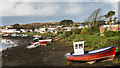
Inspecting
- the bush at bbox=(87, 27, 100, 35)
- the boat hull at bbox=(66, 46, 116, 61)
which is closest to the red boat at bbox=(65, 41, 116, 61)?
the boat hull at bbox=(66, 46, 116, 61)

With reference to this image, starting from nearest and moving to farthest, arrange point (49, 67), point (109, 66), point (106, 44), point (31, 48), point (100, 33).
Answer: point (109, 66), point (49, 67), point (106, 44), point (31, 48), point (100, 33)

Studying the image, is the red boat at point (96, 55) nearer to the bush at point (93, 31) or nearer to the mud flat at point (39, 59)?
the mud flat at point (39, 59)

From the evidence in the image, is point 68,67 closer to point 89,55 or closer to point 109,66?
point 89,55

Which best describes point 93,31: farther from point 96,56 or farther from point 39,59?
point 39,59

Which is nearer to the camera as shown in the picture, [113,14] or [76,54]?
[76,54]

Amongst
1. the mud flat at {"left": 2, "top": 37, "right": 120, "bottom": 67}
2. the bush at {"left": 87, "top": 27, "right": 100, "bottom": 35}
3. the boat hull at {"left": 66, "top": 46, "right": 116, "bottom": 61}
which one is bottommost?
the mud flat at {"left": 2, "top": 37, "right": 120, "bottom": 67}

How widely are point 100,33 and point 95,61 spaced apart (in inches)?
911

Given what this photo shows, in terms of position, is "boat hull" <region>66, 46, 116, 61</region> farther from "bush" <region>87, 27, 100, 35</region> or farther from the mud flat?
"bush" <region>87, 27, 100, 35</region>

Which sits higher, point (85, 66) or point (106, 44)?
point (106, 44)

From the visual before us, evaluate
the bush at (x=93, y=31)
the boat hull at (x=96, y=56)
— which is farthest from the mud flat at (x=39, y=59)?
the bush at (x=93, y=31)

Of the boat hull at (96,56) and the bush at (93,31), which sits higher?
the bush at (93,31)

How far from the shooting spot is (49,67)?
49.8 ft

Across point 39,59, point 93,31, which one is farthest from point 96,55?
point 93,31

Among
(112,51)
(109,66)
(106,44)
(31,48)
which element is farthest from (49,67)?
(31,48)
